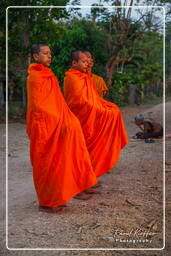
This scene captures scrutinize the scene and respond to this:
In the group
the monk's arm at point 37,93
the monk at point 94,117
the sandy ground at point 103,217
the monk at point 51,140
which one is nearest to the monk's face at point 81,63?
the monk at point 94,117

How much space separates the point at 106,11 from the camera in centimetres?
1025

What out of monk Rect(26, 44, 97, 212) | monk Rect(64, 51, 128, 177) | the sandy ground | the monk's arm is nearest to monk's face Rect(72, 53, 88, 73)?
monk Rect(64, 51, 128, 177)

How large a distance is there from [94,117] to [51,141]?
0.98 m

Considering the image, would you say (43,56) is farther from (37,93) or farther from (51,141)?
(51,141)

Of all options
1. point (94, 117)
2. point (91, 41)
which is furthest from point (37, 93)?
point (91, 41)

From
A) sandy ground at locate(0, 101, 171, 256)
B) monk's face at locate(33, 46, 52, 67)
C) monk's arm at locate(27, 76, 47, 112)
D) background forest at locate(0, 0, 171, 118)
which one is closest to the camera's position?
sandy ground at locate(0, 101, 171, 256)

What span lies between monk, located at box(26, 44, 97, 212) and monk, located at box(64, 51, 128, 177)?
2.11 ft

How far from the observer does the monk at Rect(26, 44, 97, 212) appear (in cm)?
360

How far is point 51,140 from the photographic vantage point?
363cm

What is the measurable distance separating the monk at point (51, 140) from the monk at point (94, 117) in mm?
643

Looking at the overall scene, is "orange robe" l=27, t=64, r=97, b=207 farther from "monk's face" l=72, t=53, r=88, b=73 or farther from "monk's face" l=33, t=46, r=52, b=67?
"monk's face" l=72, t=53, r=88, b=73

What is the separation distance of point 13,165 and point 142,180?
7.74 feet

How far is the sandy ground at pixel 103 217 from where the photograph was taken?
3006 mm

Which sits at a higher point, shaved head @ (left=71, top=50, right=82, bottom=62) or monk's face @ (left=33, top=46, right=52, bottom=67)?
shaved head @ (left=71, top=50, right=82, bottom=62)
